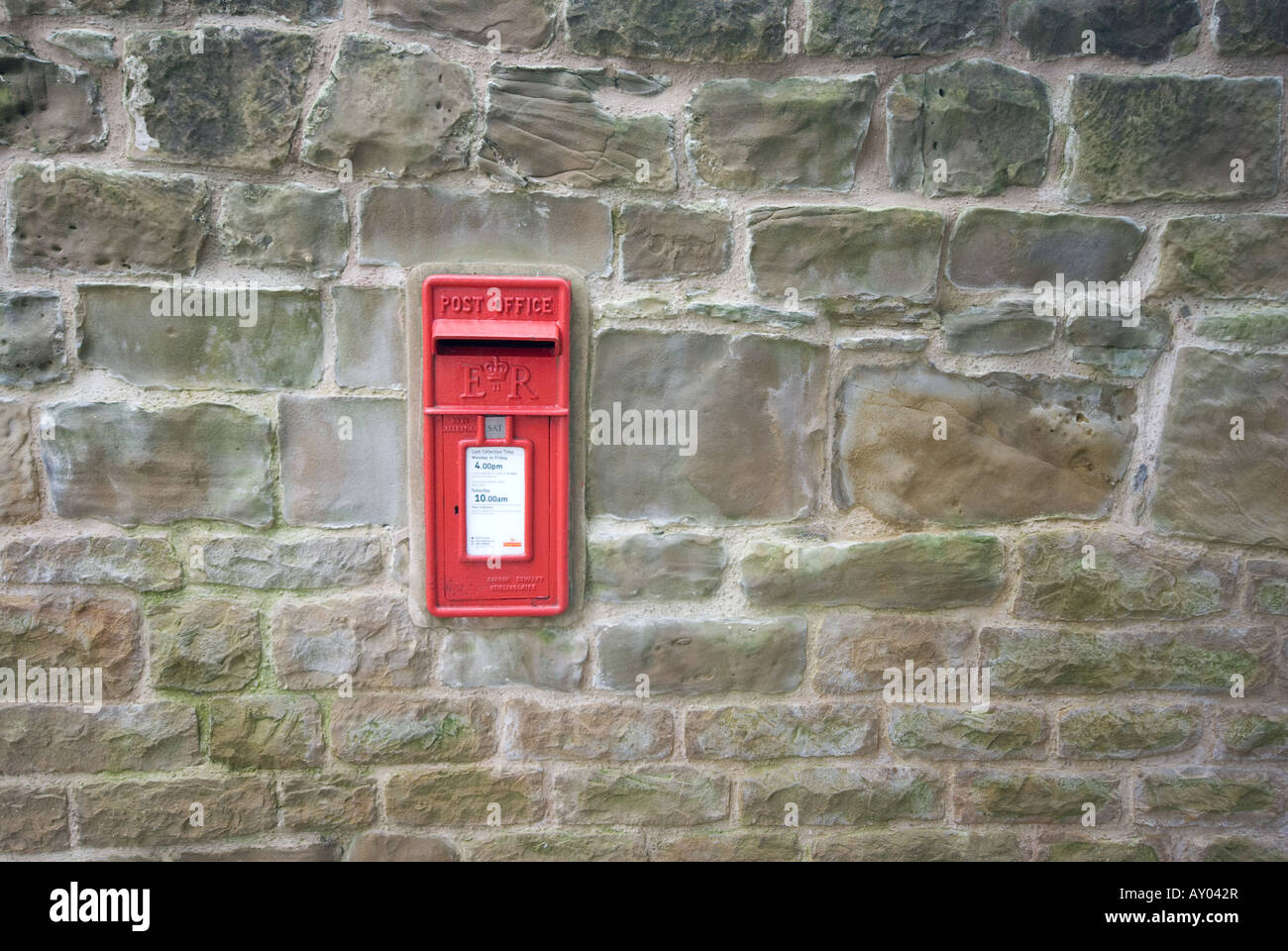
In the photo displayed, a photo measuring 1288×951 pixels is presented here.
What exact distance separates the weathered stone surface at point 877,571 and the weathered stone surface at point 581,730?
419 millimetres

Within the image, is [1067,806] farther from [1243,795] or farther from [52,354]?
[52,354]

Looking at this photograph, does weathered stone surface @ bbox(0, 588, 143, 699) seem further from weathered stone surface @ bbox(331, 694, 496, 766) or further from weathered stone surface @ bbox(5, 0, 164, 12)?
weathered stone surface @ bbox(5, 0, 164, 12)

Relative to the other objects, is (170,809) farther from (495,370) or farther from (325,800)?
(495,370)

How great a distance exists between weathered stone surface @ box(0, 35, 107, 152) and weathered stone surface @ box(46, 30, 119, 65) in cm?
4

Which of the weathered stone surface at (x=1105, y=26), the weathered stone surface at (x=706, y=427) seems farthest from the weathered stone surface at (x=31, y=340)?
the weathered stone surface at (x=1105, y=26)

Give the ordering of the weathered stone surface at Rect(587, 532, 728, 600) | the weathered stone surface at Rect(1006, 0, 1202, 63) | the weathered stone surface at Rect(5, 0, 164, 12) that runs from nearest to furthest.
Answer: the weathered stone surface at Rect(5, 0, 164, 12), the weathered stone surface at Rect(1006, 0, 1202, 63), the weathered stone surface at Rect(587, 532, 728, 600)

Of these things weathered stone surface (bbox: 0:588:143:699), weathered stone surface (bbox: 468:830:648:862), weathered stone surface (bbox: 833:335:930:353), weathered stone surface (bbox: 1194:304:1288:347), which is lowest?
weathered stone surface (bbox: 468:830:648:862)

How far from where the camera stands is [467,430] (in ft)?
6.05

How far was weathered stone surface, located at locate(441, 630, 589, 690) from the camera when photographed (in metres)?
1.97

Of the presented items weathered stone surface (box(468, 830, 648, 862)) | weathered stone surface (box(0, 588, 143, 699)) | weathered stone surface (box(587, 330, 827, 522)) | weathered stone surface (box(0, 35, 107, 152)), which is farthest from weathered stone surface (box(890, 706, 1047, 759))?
weathered stone surface (box(0, 35, 107, 152))

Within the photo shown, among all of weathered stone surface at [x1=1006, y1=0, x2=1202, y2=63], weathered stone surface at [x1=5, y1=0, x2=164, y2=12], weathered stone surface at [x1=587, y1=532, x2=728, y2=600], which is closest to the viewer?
weathered stone surface at [x1=5, y1=0, x2=164, y2=12]

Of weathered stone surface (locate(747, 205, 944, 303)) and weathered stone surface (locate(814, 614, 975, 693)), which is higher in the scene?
weathered stone surface (locate(747, 205, 944, 303))

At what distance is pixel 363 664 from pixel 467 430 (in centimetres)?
64

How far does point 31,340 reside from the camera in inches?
71.6
